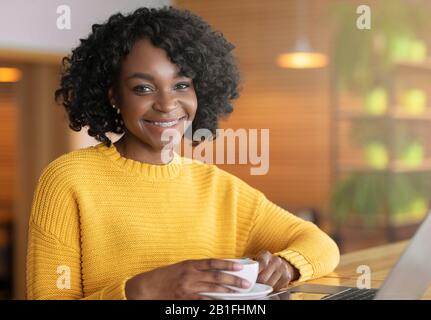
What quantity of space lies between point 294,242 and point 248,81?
4028 mm

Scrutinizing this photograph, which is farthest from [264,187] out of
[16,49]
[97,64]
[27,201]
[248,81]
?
[97,64]

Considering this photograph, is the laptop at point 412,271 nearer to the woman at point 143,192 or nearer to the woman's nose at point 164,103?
the woman at point 143,192

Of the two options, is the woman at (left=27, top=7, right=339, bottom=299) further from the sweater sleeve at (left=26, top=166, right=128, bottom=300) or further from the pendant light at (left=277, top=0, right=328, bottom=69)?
the pendant light at (left=277, top=0, right=328, bottom=69)

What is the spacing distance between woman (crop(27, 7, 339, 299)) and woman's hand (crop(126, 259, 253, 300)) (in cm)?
4

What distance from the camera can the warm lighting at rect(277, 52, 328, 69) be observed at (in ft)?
15.9

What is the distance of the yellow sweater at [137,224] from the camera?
1.25m

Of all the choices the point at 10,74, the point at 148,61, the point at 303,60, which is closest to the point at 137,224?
the point at 148,61

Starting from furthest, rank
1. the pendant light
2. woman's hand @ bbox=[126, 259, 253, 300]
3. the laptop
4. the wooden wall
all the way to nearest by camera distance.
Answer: the wooden wall, the pendant light, woman's hand @ bbox=[126, 259, 253, 300], the laptop

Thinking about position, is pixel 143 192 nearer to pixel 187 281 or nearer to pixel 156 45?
pixel 156 45

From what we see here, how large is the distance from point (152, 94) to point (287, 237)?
1.33 ft

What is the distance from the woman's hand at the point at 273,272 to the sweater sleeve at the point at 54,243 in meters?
0.23

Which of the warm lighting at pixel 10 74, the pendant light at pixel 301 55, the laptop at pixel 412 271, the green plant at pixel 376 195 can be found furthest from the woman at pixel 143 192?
the pendant light at pixel 301 55

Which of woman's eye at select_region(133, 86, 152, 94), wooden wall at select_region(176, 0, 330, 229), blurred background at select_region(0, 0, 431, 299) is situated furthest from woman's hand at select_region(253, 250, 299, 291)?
wooden wall at select_region(176, 0, 330, 229)
